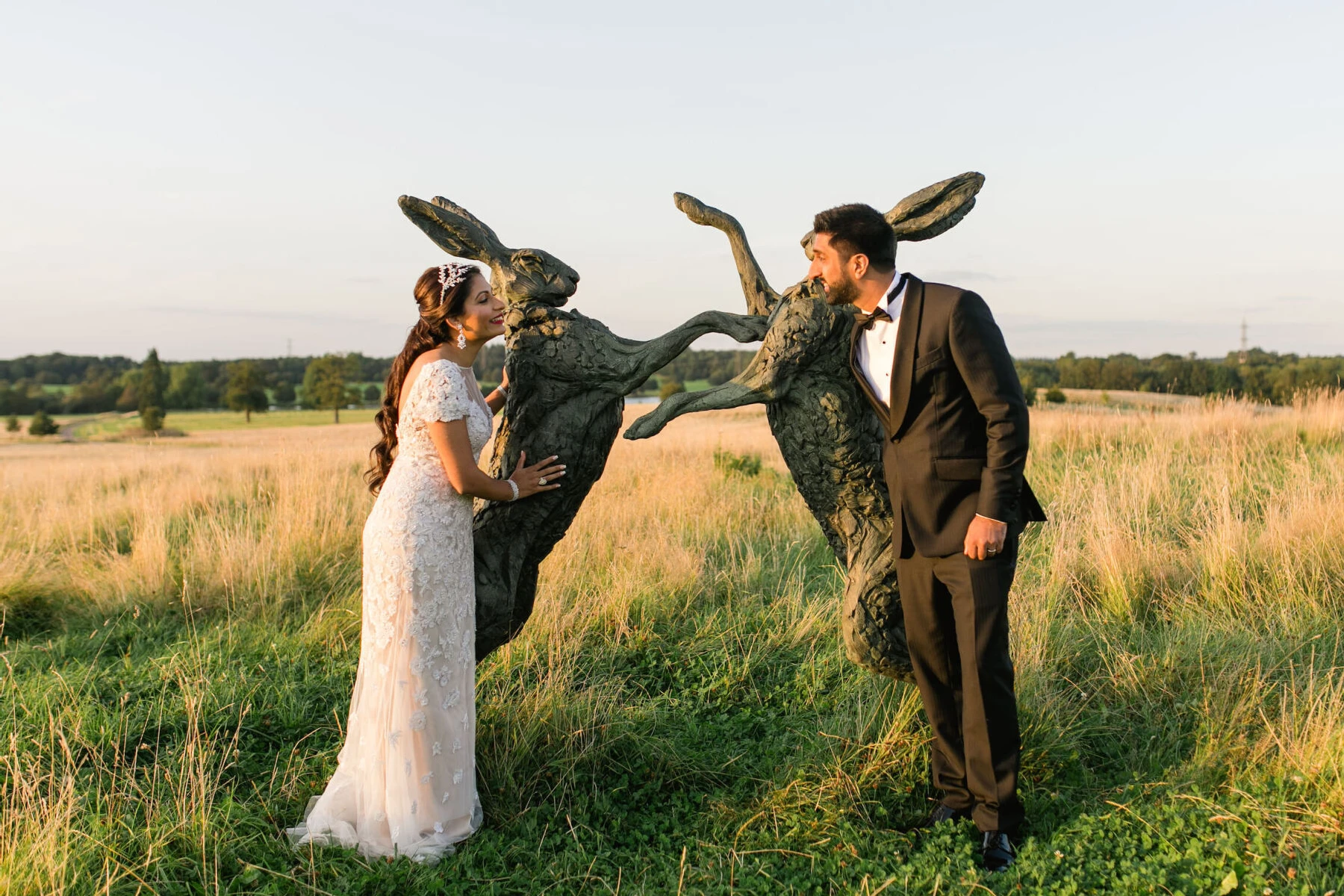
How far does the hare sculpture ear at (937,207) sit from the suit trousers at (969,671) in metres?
1.25

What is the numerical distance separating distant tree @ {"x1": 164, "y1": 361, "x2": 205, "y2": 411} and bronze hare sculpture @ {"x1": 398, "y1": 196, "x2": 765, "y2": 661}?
56.3 metres

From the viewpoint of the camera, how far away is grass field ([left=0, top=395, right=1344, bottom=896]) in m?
3.00

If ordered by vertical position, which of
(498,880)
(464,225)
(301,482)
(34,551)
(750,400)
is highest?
(464,225)

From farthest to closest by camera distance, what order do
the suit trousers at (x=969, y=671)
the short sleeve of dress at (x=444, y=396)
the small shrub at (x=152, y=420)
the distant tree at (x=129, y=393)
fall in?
1. the distant tree at (x=129, y=393)
2. the small shrub at (x=152, y=420)
3. the short sleeve of dress at (x=444, y=396)
4. the suit trousers at (x=969, y=671)

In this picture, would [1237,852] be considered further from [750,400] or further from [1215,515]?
[1215,515]

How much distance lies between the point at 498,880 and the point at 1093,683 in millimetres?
3128

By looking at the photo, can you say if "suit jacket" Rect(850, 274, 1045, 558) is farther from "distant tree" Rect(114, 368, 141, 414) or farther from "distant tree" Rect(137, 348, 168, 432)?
"distant tree" Rect(114, 368, 141, 414)

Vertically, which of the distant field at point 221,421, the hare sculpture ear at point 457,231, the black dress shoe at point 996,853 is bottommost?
the black dress shoe at point 996,853

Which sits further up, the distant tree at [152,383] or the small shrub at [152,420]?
the distant tree at [152,383]

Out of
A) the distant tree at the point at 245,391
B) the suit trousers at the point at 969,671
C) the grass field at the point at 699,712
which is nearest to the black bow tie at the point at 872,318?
the suit trousers at the point at 969,671

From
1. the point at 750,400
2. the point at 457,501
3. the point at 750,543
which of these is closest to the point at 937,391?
the point at 750,400

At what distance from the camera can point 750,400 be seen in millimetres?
3258

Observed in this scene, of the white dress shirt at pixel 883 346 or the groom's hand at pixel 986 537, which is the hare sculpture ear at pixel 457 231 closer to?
the white dress shirt at pixel 883 346

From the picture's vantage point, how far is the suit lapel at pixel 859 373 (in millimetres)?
3172
